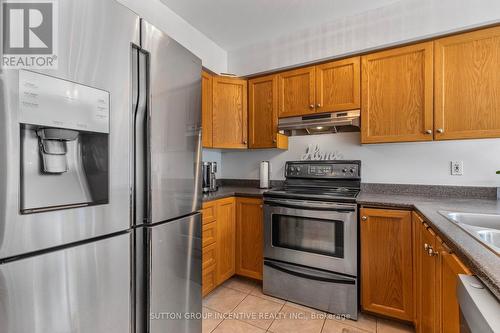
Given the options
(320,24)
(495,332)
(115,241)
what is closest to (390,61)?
(320,24)

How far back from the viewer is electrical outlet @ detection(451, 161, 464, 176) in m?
2.00

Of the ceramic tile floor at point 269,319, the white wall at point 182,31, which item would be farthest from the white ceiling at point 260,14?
the ceramic tile floor at point 269,319

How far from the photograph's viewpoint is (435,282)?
1.22 metres

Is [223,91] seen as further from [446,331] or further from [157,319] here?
[446,331]

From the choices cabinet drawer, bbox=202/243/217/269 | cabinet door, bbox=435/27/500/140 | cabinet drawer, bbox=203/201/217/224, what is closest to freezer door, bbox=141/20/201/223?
cabinet drawer, bbox=203/201/217/224

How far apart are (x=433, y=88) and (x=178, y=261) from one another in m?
2.21

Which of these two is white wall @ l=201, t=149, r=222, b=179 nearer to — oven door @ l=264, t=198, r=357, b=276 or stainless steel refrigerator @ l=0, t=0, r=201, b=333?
oven door @ l=264, t=198, r=357, b=276

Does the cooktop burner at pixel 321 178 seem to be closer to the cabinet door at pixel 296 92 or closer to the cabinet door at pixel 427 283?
the cabinet door at pixel 296 92

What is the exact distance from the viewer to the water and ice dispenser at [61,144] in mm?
762

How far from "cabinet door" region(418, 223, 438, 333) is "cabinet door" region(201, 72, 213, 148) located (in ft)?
6.14

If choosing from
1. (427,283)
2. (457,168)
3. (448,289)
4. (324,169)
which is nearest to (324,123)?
(324,169)

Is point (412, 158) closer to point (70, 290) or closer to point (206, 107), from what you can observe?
point (206, 107)

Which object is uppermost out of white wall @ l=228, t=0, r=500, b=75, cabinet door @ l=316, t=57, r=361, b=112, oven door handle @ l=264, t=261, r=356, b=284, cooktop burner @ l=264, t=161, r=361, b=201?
white wall @ l=228, t=0, r=500, b=75

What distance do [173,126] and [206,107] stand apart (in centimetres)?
119
